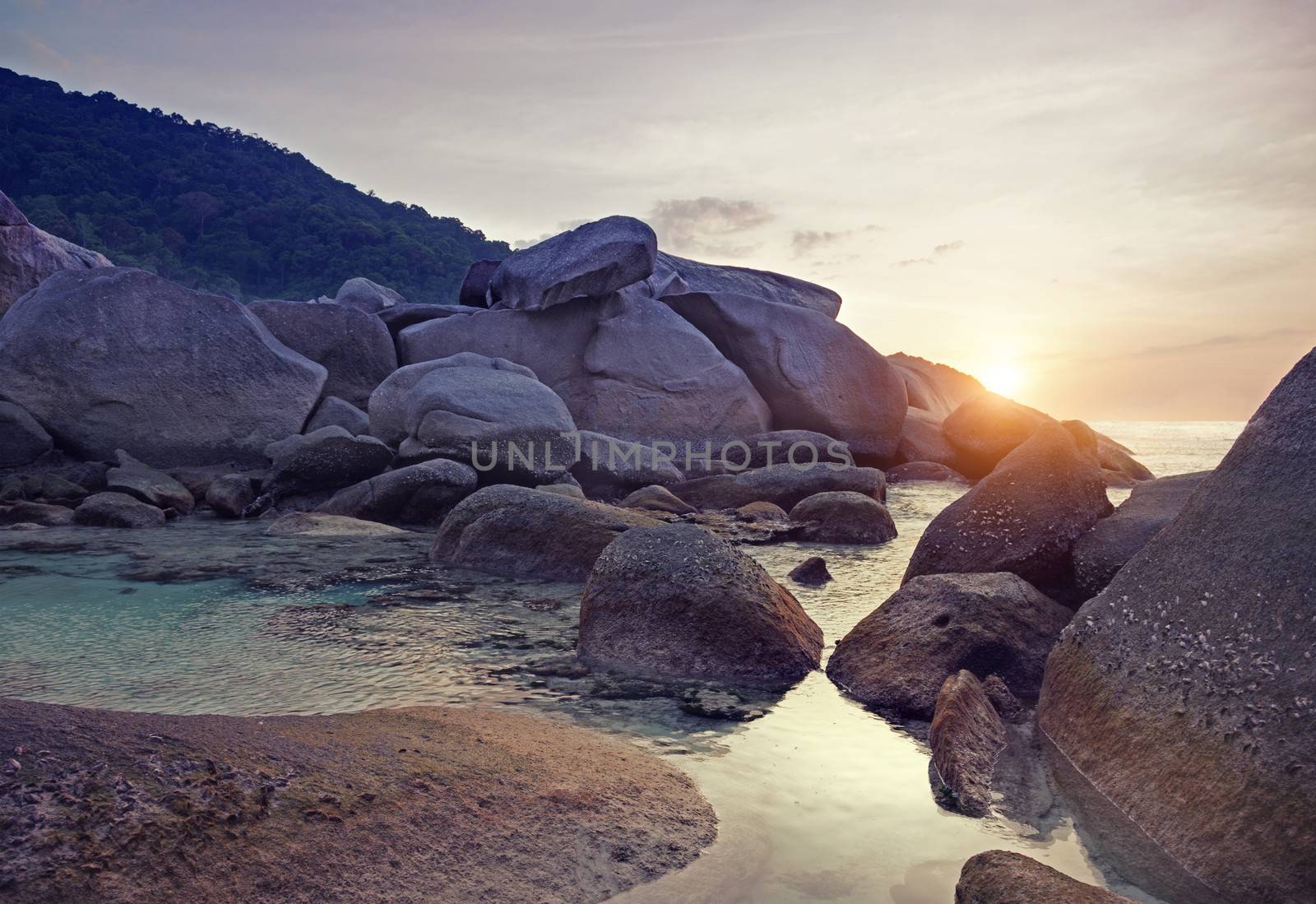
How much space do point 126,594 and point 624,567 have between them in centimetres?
364

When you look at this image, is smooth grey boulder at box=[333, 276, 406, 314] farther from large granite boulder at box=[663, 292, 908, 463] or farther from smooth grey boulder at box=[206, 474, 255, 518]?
smooth grey boulder at box=[206, 474, 255, 518]

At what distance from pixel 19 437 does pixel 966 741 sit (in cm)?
1192

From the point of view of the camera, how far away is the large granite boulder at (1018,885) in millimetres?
2191

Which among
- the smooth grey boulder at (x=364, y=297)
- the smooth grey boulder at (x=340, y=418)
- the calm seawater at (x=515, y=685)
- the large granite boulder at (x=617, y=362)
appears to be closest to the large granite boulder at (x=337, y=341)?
the large granite boulder at (x=617, y=362)

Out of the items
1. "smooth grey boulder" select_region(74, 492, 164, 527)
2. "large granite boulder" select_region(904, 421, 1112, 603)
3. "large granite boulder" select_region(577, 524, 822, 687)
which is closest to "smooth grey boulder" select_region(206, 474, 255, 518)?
"smooth grey boulder" select_region(74, 492, 164, 527)

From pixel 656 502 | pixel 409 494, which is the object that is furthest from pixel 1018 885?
pixel 656 502

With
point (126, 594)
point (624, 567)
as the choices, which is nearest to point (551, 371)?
point (126, 594)

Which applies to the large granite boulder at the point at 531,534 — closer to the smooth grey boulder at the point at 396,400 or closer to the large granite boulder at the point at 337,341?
the smooth grey boulder at the point at 396,400

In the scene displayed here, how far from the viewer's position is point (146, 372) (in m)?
12.1

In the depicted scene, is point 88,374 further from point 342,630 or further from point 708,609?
point 708,609

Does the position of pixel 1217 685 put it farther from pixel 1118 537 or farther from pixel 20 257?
pixel 20 257

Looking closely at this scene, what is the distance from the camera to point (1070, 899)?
2.17 m

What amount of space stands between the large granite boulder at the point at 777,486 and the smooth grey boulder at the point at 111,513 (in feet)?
20.9

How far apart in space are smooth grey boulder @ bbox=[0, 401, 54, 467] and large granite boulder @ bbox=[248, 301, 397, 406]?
12.9 feet
